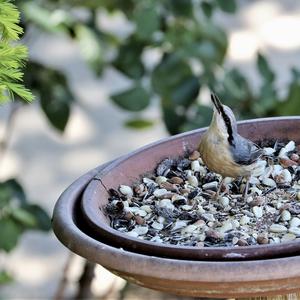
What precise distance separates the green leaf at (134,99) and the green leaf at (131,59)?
114 millimetres

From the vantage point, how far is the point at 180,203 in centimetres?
191

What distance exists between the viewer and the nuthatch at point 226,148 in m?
1.96

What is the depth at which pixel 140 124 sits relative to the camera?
3223 mm

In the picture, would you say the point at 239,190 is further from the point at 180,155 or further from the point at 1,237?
the point at 1,237

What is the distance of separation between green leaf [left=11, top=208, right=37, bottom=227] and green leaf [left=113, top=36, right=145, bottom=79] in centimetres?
55

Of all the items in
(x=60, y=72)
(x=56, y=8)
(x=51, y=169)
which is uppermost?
(x=56, y=8)

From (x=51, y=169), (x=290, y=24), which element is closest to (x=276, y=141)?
(x=51, y=169)

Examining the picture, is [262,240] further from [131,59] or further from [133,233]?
[131,59]

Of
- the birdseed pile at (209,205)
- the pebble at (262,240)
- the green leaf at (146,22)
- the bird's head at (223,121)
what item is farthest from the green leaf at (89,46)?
the pebble at (262,240)

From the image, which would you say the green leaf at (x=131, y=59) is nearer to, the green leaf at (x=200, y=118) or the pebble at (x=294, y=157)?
the green leaf at (x=200, y=118)

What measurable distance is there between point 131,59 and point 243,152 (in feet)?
3.60

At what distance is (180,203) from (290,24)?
432 cm

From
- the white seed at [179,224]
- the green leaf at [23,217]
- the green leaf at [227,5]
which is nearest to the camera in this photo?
the white seed at [179,224]

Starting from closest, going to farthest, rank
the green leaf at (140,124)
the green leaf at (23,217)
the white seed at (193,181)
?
1. the white seed at (193,181)
2. the green leaf at (23,217)
3. the green leaf at (140,124)
